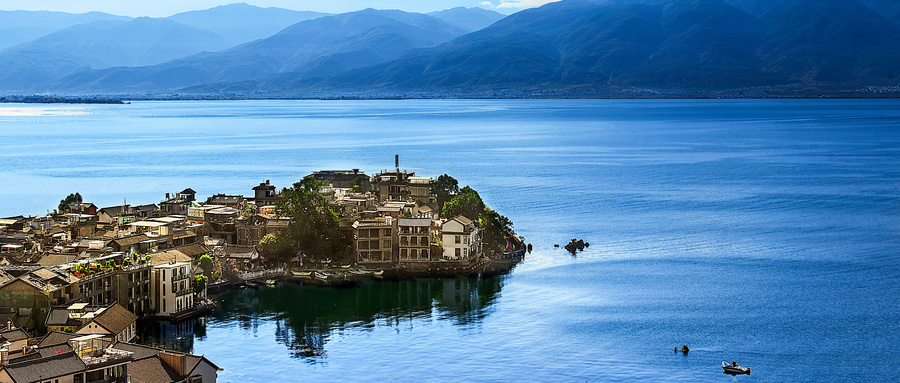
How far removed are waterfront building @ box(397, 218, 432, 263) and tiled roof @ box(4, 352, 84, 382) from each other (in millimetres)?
20456

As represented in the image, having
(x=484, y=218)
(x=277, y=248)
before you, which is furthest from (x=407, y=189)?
(x=277, y=248)

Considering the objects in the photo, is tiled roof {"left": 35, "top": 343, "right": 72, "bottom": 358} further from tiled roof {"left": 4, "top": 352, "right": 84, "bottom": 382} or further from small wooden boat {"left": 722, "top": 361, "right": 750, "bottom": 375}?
small wooden boat {"left": 722, "top": 361, "right": 750, "bottom": 375}

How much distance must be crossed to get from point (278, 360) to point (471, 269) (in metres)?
13.6

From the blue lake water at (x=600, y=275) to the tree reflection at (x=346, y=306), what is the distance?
104mm

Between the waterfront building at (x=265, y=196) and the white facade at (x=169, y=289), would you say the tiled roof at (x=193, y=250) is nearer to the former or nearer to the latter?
the white facade at (x=169, y=289)

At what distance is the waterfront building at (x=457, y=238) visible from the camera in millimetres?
39594

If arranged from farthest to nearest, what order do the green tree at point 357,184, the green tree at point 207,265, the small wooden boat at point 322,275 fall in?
1. the green tree at point 357,184
2. the small wooden boat at point 322,275
3. the green tree at point 207,265

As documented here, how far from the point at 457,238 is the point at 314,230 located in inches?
221

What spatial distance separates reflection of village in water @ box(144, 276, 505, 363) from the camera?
94.6 ft

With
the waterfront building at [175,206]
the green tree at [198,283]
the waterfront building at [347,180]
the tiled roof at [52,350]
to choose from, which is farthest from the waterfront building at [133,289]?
the waterfront building at [347,180]

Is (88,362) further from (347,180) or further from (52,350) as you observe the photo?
(347,180)

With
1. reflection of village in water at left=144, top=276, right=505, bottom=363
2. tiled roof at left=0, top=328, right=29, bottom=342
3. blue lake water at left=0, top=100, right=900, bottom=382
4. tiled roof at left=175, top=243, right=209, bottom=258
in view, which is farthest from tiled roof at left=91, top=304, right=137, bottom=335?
tiled roof at left=175, top=243, right=209, bottom=258

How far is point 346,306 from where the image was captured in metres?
33.3

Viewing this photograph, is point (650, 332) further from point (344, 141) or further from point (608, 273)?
point (344, 141)
